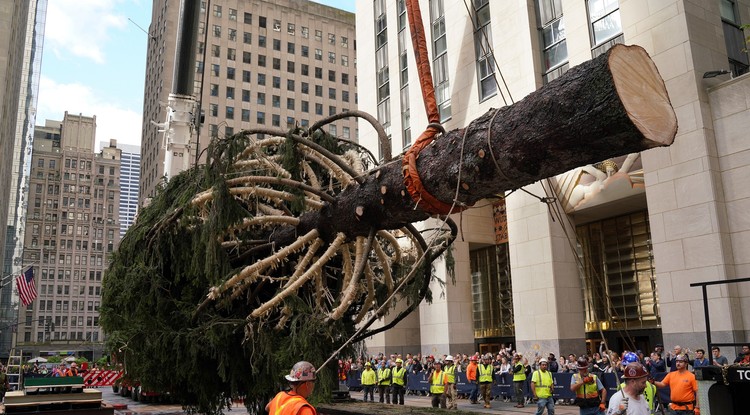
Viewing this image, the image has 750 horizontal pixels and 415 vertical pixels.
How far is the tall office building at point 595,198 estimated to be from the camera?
1753 cm

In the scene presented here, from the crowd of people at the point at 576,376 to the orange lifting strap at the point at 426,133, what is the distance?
8.23ft

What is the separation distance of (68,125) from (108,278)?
139 m

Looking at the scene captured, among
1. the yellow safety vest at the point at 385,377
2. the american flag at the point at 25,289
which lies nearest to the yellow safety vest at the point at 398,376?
the yellow safety vest at the point at 385,377

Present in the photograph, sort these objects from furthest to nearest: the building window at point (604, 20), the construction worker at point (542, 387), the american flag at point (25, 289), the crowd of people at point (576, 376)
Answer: the american flag at point (25, 289), the building window at point (604, 20), the construction worker at point (542, 387), the crowd of people at point (576, 376)

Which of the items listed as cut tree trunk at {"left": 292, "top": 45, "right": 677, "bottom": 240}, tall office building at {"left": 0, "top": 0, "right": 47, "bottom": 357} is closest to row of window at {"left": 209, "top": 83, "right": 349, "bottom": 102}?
tall office building at {"left": 0, "top": 0, "right": 47, "bottom": 357}

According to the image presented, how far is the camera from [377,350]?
110 feet

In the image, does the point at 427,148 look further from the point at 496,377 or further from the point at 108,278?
the point at 496,377

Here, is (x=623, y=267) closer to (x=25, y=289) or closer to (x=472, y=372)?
(x=472, y=372)

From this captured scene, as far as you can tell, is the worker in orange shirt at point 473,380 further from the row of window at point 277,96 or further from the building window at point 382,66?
the row of window at point 277,96

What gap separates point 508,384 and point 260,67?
6416cm

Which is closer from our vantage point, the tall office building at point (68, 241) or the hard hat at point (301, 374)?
the hard hat at point (301, 374)

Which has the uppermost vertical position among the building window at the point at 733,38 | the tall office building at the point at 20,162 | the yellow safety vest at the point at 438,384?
the tall office building at the point at 20,162

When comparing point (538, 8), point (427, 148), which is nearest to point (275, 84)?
point (538, 8)

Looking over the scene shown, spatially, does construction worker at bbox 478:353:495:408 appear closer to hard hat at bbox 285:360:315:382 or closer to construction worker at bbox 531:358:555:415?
construction worker at bbox 531:358:555:415
